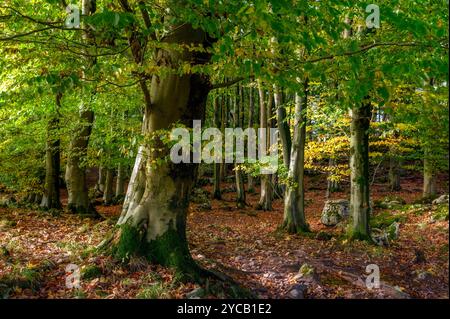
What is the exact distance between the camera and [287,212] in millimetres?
14031

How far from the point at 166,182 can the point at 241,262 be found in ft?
10.4

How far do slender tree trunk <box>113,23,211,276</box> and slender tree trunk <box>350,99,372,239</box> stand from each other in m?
6.48

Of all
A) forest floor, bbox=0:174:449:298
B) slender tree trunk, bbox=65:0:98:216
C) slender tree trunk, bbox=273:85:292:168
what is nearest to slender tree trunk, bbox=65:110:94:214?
slender tree trunk, bbox=65:0:98:216

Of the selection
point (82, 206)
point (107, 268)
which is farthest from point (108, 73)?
point (82, 206)

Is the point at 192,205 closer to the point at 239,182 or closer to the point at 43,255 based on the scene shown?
the point at 239,182

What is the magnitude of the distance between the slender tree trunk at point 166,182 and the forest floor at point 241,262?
0.36 meters

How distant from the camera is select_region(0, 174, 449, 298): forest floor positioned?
5914 millimetres

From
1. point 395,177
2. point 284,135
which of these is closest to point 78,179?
point 284,135

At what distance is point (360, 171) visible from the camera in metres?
11.6

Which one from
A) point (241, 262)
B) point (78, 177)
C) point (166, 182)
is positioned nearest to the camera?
point (166, 182)

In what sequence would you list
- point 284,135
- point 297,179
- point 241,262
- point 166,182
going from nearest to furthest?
point 166,182 → point 241,262 → point 297,179 → point 284,135

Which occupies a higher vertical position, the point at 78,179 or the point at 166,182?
the point at 166,182

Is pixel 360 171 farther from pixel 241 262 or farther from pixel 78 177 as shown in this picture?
pixel 78 177
